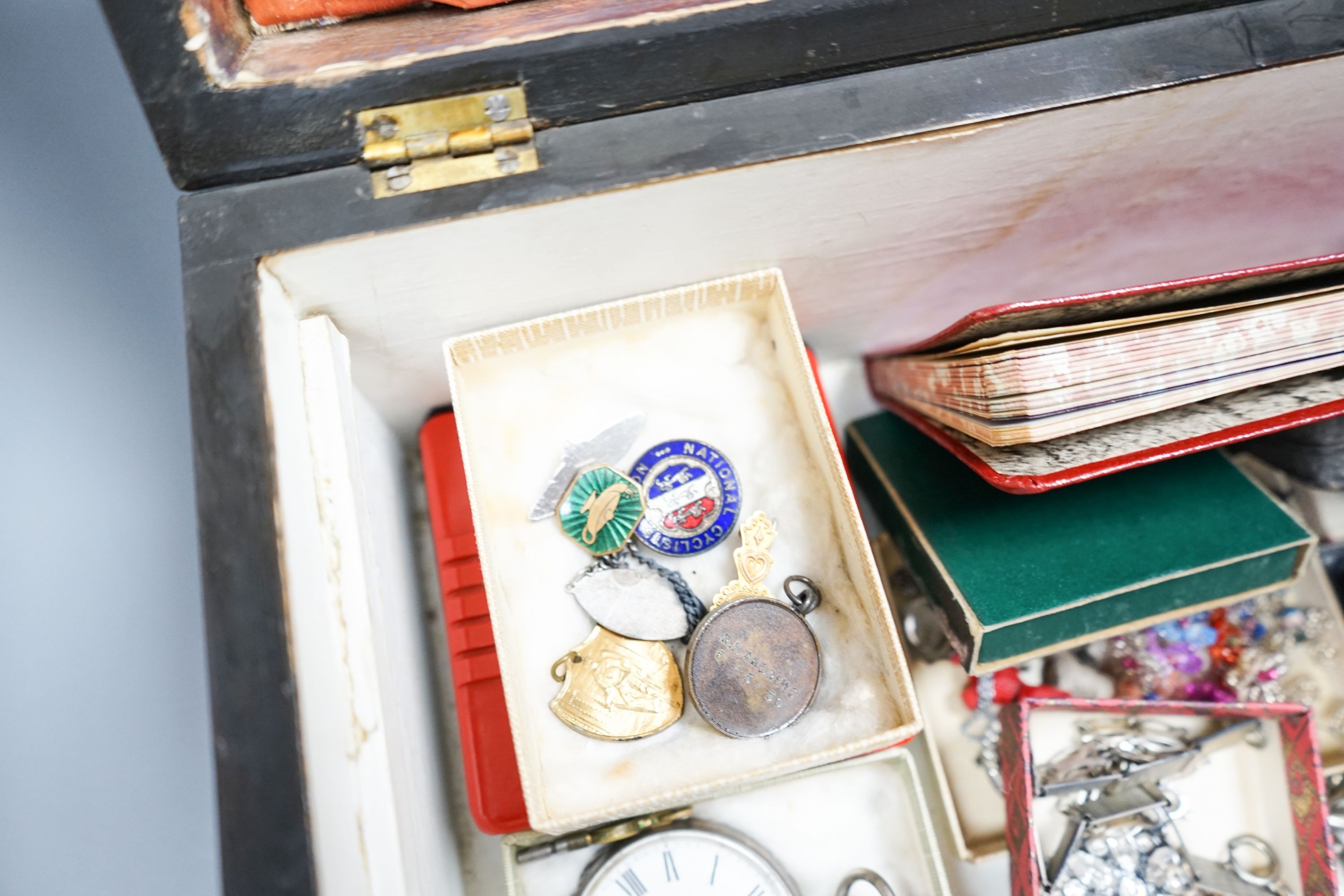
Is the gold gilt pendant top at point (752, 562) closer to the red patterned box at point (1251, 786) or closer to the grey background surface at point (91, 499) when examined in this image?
the red patterned box at point (1251, 786)

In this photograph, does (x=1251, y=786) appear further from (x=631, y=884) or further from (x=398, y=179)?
(x=398, y=179)

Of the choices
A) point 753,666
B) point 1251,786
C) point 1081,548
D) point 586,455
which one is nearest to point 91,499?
point 586,455

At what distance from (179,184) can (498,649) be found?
530 millimetres

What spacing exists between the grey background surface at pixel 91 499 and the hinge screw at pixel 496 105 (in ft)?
2.07

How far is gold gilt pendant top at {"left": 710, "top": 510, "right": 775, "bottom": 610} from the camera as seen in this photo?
863 millimetres

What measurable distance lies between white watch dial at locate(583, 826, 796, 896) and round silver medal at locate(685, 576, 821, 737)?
0.21m

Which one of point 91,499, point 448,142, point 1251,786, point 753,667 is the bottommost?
point 1251,786

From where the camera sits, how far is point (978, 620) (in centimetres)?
87

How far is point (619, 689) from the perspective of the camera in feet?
2.75

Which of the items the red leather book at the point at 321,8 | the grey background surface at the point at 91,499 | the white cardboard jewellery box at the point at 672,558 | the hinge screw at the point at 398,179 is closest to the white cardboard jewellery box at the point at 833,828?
the white cardboard jewellery box at the point at 672,558

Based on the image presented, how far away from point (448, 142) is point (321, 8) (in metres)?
0.22

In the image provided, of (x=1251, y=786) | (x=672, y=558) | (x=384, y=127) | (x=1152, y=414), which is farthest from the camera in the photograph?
(x=1251, y=786)

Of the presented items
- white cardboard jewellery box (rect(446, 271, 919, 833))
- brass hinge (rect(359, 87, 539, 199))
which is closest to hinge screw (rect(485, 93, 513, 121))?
brass hinge (rect(359, 87, 539, 199))

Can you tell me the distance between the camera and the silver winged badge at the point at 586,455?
93 cm
